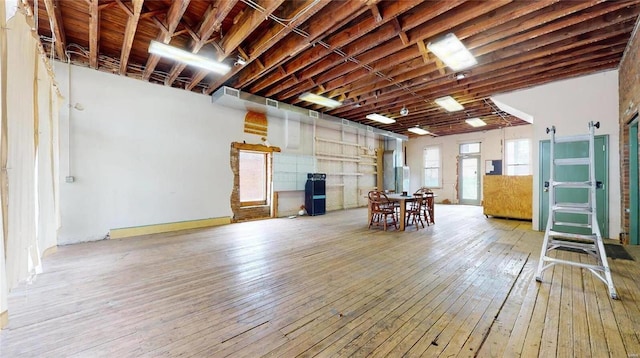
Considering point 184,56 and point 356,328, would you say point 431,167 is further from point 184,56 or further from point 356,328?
point 356,328

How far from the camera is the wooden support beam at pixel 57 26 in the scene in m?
3.06

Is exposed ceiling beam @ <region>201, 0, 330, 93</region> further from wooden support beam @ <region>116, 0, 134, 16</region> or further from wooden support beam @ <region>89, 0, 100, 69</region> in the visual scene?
wooden support beam @ <region>89, 0, 100, 69</region>

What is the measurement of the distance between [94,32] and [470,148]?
12285mm

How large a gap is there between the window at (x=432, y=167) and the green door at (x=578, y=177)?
6552 millimetres

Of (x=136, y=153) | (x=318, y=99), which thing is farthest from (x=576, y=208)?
(x=136, y=153)

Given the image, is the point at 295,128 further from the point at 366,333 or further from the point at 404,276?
the point at 366,333

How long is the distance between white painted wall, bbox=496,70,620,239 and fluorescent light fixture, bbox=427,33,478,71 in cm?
265

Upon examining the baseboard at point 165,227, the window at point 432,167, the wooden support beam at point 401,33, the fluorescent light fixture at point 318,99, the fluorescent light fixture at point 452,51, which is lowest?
the baseboard at point 165,227

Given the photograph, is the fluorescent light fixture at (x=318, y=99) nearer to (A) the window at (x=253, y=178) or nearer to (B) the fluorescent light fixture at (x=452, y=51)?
(A) the window at (x=253, y=178)

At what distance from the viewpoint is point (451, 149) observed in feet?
38.2

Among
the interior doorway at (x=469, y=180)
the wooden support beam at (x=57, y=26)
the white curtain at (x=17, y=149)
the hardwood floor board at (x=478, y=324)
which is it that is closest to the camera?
the white curtain at (x=17, y=149)

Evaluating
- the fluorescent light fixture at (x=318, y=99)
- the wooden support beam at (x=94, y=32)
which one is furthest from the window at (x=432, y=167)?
the wooden support beam at (x=94, y=32)

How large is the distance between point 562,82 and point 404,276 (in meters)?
5.53

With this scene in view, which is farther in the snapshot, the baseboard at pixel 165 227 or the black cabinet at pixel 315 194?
the black cabinet at pixel 315 194
